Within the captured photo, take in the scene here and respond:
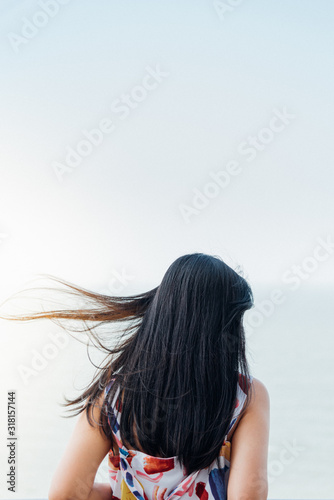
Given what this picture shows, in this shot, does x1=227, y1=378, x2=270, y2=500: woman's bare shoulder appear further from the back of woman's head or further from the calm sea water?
the calm sea water

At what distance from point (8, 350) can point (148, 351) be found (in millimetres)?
5116

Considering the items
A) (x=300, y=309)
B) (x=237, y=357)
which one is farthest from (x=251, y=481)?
(x=300, y=309)

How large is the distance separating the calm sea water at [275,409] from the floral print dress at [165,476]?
0.76m

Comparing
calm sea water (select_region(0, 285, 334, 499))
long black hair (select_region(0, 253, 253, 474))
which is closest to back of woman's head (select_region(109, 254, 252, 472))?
long black hair (select_region(0, 253, 253, 474))

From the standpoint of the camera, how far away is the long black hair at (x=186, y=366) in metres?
0.97

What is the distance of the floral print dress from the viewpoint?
0.99m

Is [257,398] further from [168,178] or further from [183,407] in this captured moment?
[168,178]

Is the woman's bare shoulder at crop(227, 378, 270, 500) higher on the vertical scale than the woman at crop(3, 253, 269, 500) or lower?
lower

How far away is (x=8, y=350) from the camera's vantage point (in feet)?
18.9

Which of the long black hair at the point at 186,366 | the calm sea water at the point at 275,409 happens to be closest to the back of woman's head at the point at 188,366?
the long black hair at the point at 186,366

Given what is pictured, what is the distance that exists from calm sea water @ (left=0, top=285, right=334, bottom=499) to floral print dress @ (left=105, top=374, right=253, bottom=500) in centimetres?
76

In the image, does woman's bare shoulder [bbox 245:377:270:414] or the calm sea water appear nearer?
woman's bare shoulder [bbox 245:377:270:414]

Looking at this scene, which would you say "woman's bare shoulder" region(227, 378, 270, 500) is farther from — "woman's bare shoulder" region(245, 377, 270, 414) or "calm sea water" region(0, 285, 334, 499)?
"calm sea water" region(0, 285, 334, 499)

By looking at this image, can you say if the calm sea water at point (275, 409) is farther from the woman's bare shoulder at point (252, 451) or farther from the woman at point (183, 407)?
the woman's bare shoulder at point (252, 451)
